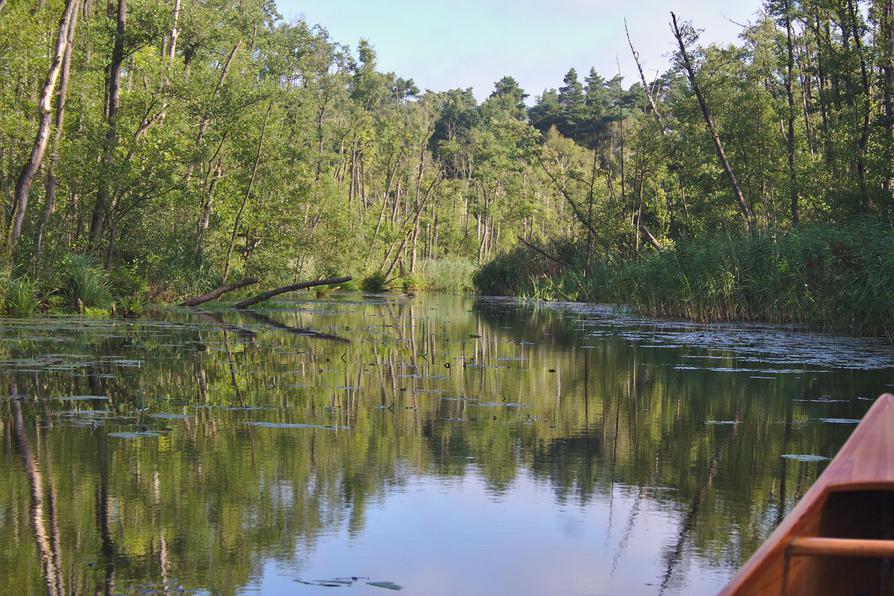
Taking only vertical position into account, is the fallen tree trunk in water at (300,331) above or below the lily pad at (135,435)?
above

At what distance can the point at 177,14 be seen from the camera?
25875 millimetres

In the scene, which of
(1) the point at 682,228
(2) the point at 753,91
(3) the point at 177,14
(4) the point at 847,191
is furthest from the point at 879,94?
(3) the point at 177,14

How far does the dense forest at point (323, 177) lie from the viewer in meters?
18.7

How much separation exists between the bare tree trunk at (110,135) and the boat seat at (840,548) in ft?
64.1

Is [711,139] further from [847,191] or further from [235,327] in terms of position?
[235,327]

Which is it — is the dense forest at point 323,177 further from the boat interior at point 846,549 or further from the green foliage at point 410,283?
the boat interior at point 846,549

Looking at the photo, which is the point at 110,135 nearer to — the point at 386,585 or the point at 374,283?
the point at 386,585

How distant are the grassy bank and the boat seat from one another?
12677 mm

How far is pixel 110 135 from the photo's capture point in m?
21.4

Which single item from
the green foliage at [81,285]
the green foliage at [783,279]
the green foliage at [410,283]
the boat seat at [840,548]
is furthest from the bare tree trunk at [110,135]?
the green foliage at [410,283]

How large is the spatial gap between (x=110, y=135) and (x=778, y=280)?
44.3 feet

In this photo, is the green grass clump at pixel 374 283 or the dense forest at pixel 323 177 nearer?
the dense forest at pixel 323 177

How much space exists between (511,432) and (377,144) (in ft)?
152

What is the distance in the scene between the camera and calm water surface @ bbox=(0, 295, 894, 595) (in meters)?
4.05
